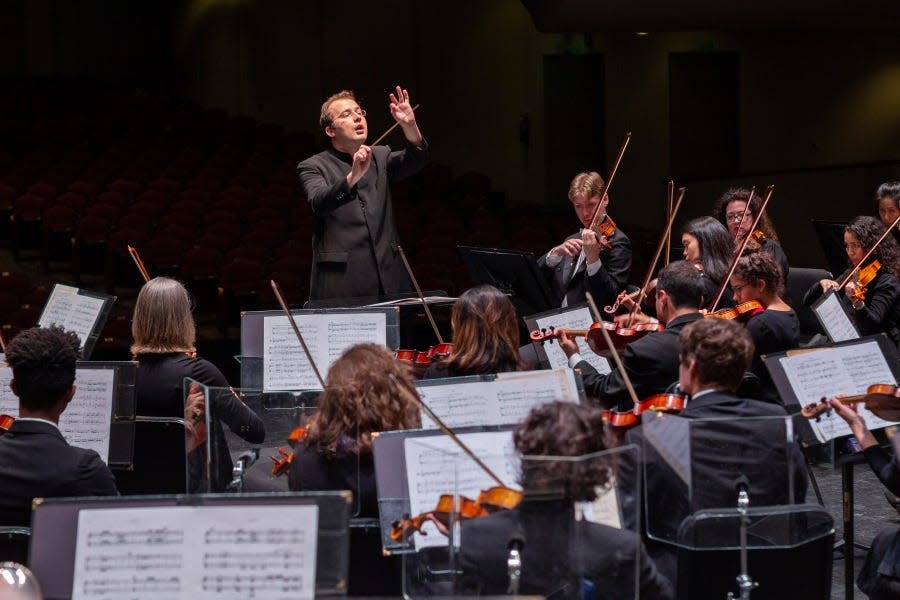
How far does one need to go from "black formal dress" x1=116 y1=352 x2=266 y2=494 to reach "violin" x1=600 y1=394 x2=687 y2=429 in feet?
3.56

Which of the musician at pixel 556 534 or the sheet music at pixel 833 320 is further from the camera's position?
the sheet music at pixel 833 320

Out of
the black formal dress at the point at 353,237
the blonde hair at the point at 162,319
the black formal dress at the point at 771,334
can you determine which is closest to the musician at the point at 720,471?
the black formal dress at the point at 771,334

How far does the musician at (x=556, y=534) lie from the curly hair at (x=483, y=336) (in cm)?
125

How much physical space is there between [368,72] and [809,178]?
596 centimetres

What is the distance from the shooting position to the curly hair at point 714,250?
15.3 feet

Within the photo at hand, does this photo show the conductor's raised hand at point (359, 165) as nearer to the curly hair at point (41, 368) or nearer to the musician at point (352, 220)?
the musician at point (352, 220)

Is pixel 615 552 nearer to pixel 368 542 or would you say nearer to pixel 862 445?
pixel 368 542

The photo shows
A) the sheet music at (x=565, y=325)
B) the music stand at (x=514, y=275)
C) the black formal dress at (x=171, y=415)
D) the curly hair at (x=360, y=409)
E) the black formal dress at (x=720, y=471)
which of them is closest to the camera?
the black formal dress at (x=720, y=471)

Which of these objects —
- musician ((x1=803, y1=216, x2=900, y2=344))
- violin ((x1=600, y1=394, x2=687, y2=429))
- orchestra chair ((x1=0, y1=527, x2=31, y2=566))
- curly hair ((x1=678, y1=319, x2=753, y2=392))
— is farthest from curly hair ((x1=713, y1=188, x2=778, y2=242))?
orchestra chair ((x1=0, y1=527, x2=31, y2=566))

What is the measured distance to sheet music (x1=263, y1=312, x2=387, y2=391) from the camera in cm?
389

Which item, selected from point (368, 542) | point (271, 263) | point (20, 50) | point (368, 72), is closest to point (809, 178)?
point (271, 263)

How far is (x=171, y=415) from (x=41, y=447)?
39.9 inches

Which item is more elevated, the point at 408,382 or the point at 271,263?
the point at 271,263

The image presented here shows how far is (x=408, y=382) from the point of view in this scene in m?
2.97
